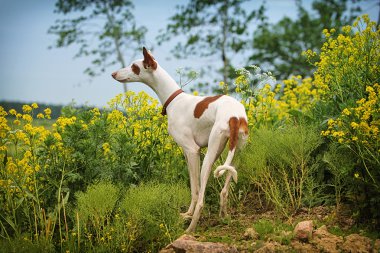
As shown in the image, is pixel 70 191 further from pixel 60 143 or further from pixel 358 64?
pixel 358 64

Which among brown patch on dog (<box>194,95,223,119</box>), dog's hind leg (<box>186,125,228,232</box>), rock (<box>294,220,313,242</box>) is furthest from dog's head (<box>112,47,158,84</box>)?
rock (<box>294,220,313,242</box>)

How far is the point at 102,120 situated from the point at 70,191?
38.0 inches

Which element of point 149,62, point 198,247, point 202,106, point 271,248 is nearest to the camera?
point 198,247

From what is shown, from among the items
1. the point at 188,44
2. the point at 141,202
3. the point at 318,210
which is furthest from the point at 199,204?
the point at 188,44

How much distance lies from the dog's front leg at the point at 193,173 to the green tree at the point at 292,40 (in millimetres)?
22381

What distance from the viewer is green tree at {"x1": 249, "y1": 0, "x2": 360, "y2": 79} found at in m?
27.9

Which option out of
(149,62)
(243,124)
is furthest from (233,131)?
(149,62)

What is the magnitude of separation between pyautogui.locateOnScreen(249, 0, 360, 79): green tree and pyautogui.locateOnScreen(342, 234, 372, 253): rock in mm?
23034

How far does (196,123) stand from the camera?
5.88m

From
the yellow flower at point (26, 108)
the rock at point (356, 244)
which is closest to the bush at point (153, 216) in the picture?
the yellow flower at point (26, 108)

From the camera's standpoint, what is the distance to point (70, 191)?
627 cm

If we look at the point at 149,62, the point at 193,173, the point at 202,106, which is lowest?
the point at 193,173

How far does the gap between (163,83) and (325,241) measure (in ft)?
8.73

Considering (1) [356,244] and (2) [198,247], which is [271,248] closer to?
(2) [198,247]
